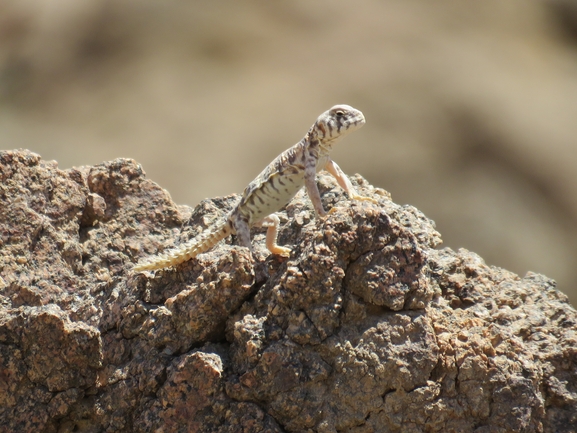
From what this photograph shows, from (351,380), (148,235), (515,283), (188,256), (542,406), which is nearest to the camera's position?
(351,380)

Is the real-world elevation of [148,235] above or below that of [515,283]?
below

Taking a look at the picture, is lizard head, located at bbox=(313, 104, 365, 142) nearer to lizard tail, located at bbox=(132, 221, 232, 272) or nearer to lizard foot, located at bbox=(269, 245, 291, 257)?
lizard foot, located at bbox=(269, 245, 291, 257)

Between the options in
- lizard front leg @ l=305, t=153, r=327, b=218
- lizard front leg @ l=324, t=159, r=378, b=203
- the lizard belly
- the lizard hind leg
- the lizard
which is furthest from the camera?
the lizard belly

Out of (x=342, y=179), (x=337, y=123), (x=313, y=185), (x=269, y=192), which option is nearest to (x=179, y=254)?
(x=269, y=192)

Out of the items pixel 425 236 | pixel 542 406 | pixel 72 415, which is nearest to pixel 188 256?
pixel 72 415

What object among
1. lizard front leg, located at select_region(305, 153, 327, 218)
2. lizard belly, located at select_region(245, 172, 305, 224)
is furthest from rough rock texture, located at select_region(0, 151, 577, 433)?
lizard belly, located at select_region(245, 172, 305, 224)

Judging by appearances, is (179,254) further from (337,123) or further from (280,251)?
(337,123)

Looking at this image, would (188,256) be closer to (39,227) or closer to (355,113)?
(39,227)
